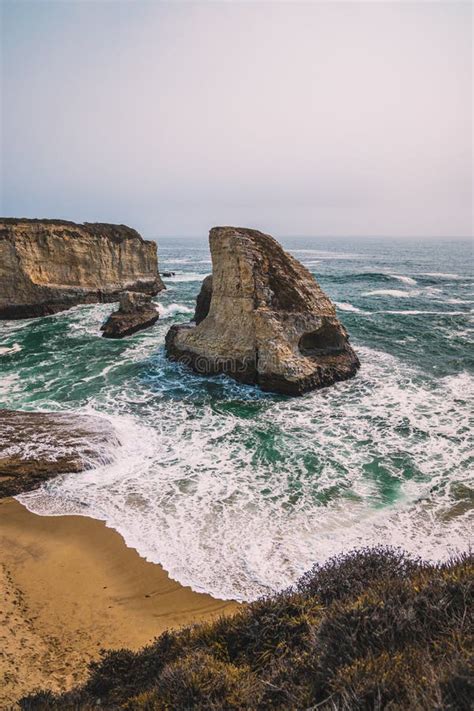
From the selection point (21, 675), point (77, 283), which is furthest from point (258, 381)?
point (77, 283)

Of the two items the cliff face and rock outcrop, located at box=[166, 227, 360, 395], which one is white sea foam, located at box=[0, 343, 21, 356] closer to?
the cliff face

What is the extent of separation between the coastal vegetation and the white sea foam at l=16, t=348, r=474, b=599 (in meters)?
1.87

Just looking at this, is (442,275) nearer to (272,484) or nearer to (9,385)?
(272,484)

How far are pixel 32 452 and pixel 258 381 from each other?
849 cm

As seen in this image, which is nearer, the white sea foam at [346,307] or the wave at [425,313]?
the wave at [425,313]

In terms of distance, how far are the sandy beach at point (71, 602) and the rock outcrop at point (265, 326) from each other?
9179 mm

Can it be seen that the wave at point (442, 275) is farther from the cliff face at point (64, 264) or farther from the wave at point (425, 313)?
the cliff face at point (64, 264)

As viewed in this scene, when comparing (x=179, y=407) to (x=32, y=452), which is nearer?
(x=32, y=452)

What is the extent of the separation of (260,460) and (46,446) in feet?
19.1

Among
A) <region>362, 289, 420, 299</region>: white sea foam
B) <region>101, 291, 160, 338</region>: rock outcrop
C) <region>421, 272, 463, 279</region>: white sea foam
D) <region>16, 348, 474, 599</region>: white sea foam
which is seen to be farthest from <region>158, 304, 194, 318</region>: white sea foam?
A: <region>421, 272, 463, 279</region>: white sea foam

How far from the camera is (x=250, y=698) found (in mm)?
3871

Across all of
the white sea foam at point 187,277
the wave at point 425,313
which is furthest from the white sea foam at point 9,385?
the white sea foam at point 187,277

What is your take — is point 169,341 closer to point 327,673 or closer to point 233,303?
point 233,303

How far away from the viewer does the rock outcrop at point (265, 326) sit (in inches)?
627
